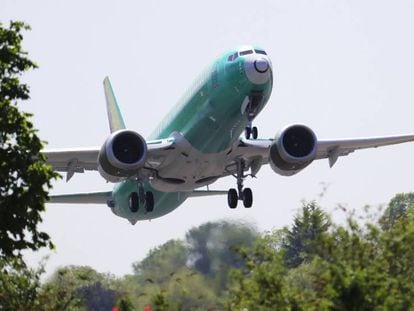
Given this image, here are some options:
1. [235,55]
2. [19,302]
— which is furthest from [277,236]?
[19,302]

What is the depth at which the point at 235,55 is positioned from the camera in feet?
143

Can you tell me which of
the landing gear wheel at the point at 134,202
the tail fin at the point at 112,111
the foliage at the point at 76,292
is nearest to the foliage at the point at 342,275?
the foliage at the point at 76,292

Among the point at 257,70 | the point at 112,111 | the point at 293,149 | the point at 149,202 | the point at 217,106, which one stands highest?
the point at 112,111

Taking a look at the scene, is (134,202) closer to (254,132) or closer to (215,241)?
(215,241)

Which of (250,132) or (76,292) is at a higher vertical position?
(250,132)

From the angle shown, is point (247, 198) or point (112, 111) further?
point (112, 111)

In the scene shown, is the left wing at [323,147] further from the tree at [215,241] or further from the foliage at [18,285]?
the foliage at [18,285]

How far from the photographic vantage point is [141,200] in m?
49.6

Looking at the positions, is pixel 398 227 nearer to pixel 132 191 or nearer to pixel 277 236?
pixel 277 236

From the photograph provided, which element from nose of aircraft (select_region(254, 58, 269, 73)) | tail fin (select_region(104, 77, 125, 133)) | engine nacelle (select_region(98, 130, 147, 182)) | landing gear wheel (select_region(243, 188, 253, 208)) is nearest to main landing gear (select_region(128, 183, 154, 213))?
engine nacelle (select_region(98, 130, 147, 182))

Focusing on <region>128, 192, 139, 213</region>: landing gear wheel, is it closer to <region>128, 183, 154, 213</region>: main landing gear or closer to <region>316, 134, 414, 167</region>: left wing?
<region>128, 183, 154, 213</region>: main landing gear

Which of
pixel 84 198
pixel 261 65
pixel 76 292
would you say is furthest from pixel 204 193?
pixel 76 292

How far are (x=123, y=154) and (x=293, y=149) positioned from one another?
665 cm

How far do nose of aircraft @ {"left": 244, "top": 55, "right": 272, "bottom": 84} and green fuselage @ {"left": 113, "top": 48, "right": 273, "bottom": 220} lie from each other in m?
0.13
